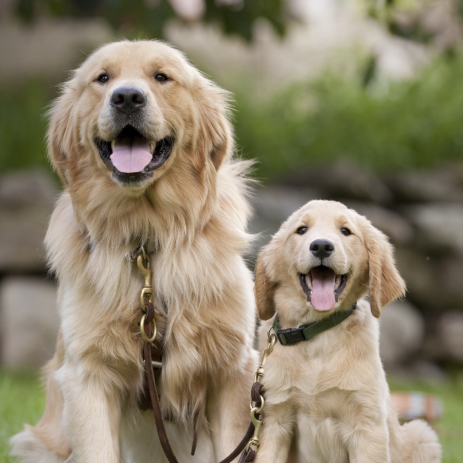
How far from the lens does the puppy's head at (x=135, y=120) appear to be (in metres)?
3.24

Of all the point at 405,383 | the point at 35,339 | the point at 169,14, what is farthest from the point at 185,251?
the point at 405,383

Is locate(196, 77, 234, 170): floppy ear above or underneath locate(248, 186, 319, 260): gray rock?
above

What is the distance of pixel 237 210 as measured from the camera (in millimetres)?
3682

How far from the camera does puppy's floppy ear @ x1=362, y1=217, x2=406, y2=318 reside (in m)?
3.13

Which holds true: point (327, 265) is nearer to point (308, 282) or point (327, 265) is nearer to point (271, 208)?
point (308, 282)

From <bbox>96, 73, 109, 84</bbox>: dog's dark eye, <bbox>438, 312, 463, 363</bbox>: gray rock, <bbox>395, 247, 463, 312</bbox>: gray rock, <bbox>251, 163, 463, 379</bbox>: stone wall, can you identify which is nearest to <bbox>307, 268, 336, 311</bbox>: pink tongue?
<bbox>96, 73, 109, 84</bbox>: dog's dark eye

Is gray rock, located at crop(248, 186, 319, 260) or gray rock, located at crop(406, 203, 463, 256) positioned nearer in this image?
gray rock, located at crop(248, 186, 319, 260)

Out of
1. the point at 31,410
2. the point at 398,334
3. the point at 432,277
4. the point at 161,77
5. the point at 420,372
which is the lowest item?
the point at 420,372

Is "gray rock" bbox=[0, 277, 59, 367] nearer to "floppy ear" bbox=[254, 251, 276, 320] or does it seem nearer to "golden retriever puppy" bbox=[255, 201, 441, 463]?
"floppy ear" bbox=[254, 251, 276, 320]

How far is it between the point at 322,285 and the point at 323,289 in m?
0.03

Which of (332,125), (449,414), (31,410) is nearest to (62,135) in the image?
(31,410)

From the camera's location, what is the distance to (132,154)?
3283 millimetres

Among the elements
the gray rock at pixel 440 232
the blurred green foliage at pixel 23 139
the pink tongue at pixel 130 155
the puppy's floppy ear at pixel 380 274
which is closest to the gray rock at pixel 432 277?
the gray rock at pixel 440 232

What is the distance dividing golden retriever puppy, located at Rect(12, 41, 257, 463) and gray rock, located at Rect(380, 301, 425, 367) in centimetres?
480
